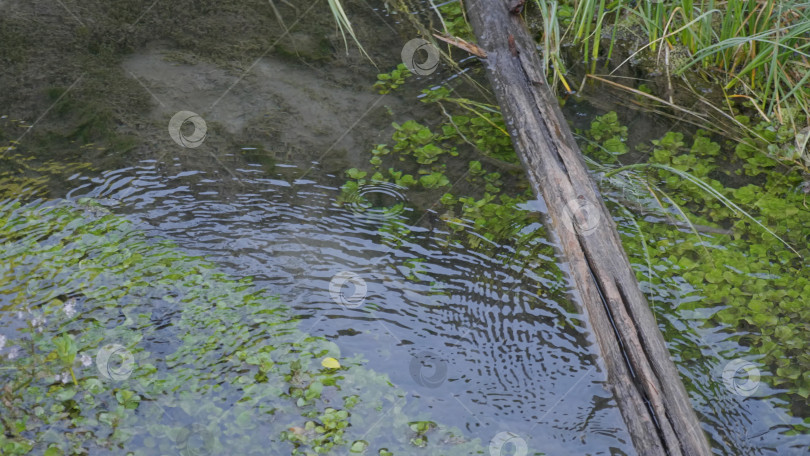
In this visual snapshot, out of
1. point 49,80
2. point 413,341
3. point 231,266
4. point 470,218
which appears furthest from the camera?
point 49,80

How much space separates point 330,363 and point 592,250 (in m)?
1.26

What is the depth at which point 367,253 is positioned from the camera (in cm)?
308

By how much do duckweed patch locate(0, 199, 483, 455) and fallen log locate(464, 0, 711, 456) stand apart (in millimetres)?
687

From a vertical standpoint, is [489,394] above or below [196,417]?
below

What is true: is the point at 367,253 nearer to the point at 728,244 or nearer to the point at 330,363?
the point at 330,363

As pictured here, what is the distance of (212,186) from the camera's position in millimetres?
3354

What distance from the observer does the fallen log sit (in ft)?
7.53

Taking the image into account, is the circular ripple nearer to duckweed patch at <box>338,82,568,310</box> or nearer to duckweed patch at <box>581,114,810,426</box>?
duckweed patch at <box>338,82,568,310</box>

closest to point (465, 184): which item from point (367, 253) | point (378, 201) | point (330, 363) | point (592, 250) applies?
point (378, 201)

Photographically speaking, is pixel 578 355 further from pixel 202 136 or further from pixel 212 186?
pixel 202 136

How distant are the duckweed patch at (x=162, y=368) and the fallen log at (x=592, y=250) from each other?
69 cm

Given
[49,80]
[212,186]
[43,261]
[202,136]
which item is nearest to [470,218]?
[212,186]

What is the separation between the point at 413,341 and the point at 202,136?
6.08 ft

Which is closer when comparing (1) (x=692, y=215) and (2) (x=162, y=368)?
(2) (x=162, y=368)
